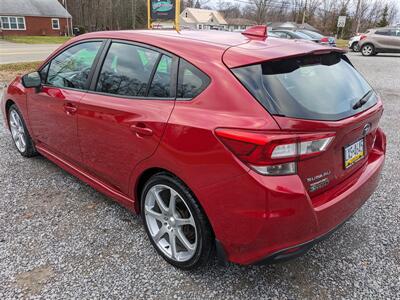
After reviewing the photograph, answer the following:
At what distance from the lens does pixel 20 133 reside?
4254 millimetres

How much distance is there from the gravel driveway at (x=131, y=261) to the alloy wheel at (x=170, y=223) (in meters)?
0.14

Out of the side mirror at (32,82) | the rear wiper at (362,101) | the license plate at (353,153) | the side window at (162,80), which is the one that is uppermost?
the side window at (162,80)

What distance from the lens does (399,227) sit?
3.00 metres

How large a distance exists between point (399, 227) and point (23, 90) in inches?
162

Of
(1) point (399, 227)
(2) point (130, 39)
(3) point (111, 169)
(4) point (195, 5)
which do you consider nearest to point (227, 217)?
(3) point (111, 169)

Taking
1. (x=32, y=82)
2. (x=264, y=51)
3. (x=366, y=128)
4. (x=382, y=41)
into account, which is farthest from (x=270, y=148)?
(x=382, y=41)

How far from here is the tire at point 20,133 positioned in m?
4.11

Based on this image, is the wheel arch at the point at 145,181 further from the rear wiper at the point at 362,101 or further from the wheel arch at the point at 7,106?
the wheel arch at the point at 7,106

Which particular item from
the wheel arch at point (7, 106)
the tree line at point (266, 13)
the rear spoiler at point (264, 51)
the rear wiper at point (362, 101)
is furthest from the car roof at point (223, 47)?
the tree line at point (266, 13)

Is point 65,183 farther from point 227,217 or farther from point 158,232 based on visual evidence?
point 227,217

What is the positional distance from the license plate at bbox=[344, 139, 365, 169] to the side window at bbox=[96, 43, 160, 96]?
4.67ft

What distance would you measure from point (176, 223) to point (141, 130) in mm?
698

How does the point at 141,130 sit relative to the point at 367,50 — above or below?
above

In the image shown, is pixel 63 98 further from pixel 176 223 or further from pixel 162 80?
pixel 176 223
